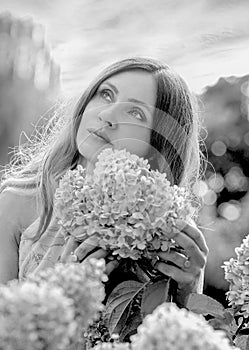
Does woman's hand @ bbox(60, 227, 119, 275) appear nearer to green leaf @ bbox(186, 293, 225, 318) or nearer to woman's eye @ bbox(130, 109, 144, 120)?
green leaf @ bbox(186, 293, 225, 318)

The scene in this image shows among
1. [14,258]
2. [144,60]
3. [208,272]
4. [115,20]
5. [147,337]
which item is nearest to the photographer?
[147,337]

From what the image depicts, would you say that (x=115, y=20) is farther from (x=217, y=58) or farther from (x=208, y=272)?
(x=208, y=272)

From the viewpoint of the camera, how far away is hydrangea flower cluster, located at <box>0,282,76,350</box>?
1.23ft

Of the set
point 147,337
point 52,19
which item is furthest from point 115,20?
point 147,337

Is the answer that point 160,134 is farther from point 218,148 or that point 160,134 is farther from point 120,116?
point 218,148

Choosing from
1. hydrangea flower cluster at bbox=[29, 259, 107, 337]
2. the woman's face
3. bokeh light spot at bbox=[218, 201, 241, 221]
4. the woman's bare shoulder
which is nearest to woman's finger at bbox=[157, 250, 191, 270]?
the woman's face

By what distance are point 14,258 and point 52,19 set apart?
2.01 m

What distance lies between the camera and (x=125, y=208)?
0.73 metres

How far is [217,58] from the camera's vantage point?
3018 millimetres

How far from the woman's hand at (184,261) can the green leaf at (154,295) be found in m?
0.01

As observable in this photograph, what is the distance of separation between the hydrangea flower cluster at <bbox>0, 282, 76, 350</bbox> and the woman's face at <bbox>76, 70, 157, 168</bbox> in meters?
0.58

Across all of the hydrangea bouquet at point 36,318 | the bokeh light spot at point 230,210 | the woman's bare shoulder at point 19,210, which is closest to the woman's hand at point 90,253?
the hydrangea bouquet at point 36,318

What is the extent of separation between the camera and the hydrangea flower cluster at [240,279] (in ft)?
2.57

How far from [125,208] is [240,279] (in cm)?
19
